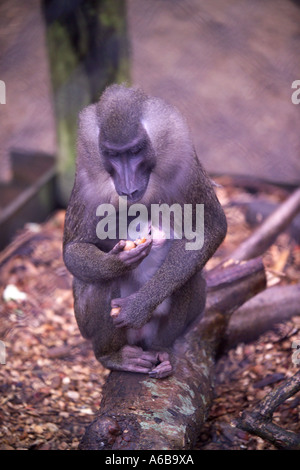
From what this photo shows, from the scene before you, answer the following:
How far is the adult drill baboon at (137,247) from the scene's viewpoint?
2.83m

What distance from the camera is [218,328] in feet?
11.9

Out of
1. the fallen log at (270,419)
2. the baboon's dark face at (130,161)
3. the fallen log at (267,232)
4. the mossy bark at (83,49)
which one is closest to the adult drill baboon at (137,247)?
the baboon's dark face at (130,161)

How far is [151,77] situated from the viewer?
7.38m

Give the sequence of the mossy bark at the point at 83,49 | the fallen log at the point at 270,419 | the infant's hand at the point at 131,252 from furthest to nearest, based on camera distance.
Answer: the mossy bark at the point at 83,49, the infant's hand at the point at 131,252, the fallen log at the point at 270,419

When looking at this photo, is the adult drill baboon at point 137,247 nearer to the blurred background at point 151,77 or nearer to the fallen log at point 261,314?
the fallen log at point 261,314

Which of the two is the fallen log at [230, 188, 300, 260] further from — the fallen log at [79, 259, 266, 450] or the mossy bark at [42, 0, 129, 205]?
the mossy bark at [42, 0, 129, 205]

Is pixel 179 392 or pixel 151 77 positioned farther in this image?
pixel 151 77

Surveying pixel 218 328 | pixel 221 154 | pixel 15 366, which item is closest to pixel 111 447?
pixel 218 328

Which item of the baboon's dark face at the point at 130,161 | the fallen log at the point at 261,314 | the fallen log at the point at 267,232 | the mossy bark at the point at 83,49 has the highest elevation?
the mossy bark at the point at 83,49

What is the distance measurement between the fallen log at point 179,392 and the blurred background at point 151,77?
7.87ft

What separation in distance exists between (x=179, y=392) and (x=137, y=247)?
2.46ft

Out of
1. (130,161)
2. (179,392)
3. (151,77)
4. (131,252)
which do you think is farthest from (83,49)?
(179,392)

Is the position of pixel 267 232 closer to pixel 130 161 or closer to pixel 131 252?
pixel 131 252

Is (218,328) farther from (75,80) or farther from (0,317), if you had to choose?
(75,80)
